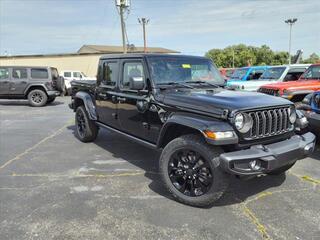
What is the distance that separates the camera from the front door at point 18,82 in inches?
532

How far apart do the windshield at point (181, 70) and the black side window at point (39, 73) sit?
415 inches

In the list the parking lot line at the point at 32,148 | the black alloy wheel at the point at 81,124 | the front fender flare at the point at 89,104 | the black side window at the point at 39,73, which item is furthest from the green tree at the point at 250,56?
the front fender flare at the point at 89,104

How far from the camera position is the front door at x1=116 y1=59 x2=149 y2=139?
445 cm

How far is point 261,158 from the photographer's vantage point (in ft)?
10.4

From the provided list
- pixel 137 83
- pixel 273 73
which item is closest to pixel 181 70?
pixel 137 83

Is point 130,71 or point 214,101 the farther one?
point 130,71

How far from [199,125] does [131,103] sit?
1.60m

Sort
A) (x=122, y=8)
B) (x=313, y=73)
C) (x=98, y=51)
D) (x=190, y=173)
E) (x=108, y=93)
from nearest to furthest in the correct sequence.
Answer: (x=190, y=173), (x=108, y=93), (x=313, y=73), (x=122, y=8), (x=98, y=51)

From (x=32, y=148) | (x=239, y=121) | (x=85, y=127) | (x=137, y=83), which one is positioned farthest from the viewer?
(x=85, y=127)

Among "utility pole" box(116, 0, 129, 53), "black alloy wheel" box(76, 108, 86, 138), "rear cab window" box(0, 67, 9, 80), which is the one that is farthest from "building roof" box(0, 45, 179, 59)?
"black alloy wheel" box(76, 108, 86, 138)

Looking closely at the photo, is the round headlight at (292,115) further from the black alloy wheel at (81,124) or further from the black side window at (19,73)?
the black side window at (19,73)

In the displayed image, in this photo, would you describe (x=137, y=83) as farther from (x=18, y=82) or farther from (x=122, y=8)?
(x=122, y=8)

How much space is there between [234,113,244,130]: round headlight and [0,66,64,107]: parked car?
11.8 metres

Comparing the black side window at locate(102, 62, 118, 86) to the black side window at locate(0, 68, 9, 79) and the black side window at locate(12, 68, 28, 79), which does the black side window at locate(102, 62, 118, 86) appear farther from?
the black side window at locate(0, 68, 9, 79)
